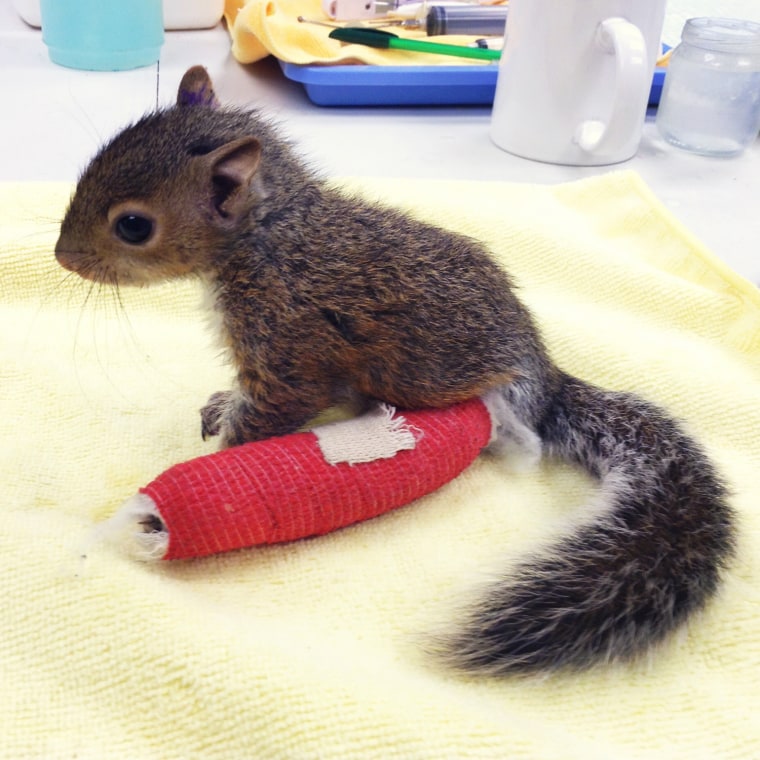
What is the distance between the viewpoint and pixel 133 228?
69 centimetres

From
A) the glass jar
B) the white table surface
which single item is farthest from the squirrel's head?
the glass jar

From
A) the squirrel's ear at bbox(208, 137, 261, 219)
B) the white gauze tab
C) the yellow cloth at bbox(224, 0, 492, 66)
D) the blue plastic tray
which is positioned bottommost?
the white gauze tab

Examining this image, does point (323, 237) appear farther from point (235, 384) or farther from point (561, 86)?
point (561, 86)

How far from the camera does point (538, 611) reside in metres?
Result: 0.61

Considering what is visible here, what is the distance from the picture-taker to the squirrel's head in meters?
0.68

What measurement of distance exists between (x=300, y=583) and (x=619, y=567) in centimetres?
Result: 24

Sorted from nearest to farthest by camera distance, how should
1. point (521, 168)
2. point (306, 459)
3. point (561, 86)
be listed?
point (306, 459)
point (561, 86)
point (521, 168)

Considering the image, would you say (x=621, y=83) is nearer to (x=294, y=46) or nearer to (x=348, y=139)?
(x=348, y=139)

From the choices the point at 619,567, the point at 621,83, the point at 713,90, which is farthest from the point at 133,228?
the point at 713,90

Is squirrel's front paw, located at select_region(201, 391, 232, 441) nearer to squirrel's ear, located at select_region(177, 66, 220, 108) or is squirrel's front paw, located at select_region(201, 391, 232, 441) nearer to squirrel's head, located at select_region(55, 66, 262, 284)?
squirrel's head, located at select_region(55, 66, 262, 284)

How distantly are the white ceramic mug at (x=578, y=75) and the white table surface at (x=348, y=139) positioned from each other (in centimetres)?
6

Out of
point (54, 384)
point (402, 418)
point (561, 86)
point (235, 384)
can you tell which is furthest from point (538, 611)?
point (561, 86)

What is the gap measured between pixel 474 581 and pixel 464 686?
0.32 ft

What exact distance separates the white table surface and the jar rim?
0.61 ft
